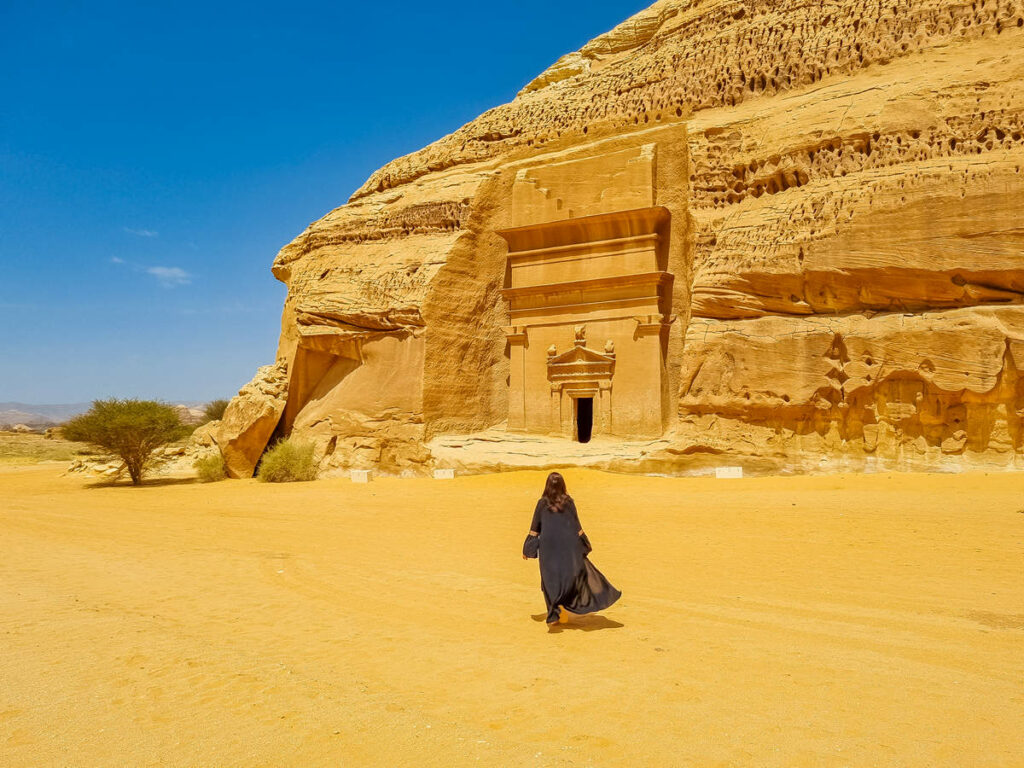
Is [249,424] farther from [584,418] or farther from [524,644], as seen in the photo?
[524,644]

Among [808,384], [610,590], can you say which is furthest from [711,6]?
[610,590]

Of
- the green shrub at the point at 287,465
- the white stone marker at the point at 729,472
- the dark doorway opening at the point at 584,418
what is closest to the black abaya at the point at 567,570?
the white stone marker at the point at 729,472

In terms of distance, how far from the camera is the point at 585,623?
6062mm

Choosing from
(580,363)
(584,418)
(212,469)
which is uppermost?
(580,363)

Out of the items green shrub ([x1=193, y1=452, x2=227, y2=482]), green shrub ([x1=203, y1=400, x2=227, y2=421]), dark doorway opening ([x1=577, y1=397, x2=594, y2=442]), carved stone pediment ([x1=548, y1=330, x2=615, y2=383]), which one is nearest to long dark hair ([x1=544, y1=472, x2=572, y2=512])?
carved stone pediment ([x1=548, y1=330, x2=615, y2=383])

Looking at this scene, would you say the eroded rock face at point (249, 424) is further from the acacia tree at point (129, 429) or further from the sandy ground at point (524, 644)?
the sandy ground at point (524, 644)

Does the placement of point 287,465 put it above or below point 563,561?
above

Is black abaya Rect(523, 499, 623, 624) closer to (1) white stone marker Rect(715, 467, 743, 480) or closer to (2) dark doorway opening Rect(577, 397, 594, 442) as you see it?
(1) white stone marker Rect(715, 467, 743, 480)

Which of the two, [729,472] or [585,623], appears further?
[729,472]

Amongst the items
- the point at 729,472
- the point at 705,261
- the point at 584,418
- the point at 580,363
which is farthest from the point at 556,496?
the point at 584,418

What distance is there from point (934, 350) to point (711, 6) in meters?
12.3

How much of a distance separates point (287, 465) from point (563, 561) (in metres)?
15.8

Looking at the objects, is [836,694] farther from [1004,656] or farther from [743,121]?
[743,121]

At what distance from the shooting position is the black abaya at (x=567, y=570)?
5887 millimetres
